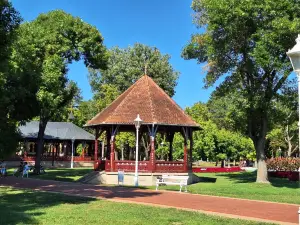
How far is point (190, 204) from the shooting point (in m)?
14.5

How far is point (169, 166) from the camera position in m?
26.1

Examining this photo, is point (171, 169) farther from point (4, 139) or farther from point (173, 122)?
point (4, 139)

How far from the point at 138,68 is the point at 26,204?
38.3 metres

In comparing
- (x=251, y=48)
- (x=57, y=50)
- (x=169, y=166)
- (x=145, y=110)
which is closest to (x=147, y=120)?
(x=145, y=110)

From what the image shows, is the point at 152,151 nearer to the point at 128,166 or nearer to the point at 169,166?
the point at 169,166

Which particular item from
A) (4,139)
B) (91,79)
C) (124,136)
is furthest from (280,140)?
(4,139)

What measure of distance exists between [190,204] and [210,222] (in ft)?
13.5

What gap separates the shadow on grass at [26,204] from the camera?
415 inches

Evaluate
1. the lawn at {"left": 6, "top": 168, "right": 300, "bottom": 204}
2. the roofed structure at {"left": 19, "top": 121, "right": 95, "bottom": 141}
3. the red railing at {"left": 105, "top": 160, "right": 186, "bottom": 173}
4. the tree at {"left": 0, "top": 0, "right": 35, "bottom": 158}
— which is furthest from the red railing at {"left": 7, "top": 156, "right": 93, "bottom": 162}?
the red railing at {"left": 105, "top": 160, "right": 186, "bottom": 173}

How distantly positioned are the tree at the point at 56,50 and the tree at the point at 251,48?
897 cm

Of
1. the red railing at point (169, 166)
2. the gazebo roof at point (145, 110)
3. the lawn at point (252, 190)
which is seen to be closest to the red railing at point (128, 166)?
the red railing at point (169, 166)

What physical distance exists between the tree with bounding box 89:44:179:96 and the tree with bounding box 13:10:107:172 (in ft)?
53.8

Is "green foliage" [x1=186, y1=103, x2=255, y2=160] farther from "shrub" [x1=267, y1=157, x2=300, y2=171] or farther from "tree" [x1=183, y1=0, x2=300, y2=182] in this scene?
"tree" [x1=183, y1=0, x2=300, y2=182]

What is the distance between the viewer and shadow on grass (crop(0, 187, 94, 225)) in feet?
34.6
